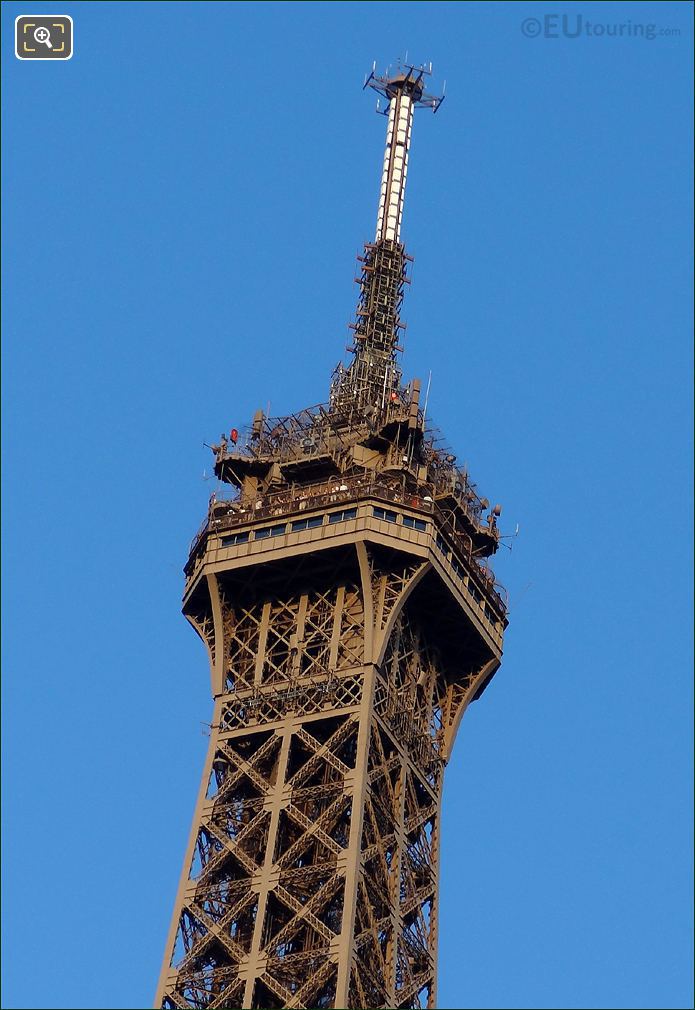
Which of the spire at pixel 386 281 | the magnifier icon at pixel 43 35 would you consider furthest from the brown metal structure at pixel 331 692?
the magnifier icon at pixel 43 35

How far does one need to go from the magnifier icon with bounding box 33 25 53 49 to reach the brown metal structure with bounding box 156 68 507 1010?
2315cm

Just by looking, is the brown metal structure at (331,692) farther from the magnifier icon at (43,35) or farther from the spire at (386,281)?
the magnifier icon at (43,35)

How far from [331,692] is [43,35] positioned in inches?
1382

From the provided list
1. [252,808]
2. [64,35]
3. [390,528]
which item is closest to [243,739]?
[252,808]

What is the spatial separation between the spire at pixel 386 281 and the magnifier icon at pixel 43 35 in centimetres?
2473

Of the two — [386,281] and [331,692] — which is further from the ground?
[386,281]

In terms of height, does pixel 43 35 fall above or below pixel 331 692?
above

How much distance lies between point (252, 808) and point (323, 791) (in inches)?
158

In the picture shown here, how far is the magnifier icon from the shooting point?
13812cm

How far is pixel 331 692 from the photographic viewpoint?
136 metres

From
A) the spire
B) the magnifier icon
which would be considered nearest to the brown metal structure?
the spire

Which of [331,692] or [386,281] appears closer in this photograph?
[331,692]

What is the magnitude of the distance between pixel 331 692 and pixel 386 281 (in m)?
31.9

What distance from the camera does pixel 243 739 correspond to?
13725cm
